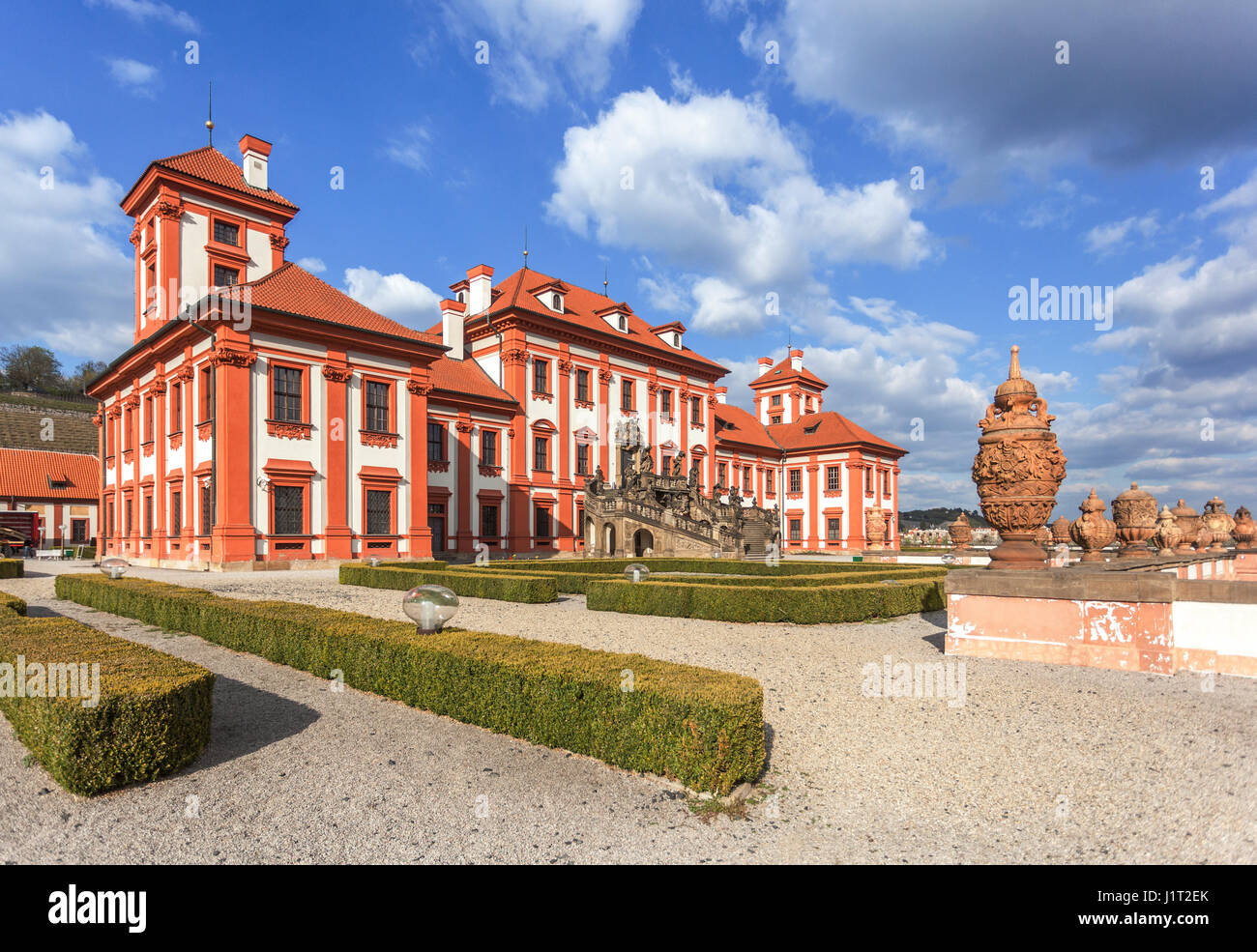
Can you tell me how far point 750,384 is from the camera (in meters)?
65.3

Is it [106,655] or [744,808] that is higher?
[106,655]

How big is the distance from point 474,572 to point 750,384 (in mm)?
51355

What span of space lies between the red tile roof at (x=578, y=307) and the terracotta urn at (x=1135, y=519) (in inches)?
1102

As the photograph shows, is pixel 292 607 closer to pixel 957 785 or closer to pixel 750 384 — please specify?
pixel 957 785

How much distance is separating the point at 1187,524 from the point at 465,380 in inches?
1157

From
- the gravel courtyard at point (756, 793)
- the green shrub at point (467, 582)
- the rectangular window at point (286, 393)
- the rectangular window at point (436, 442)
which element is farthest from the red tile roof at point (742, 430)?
the gravel courtyard at point (756, 793)

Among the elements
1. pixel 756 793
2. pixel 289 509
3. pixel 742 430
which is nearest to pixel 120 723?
pixel 756 793

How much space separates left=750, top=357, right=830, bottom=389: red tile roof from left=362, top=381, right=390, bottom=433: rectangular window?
4262 cm

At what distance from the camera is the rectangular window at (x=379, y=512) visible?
25.9 metres

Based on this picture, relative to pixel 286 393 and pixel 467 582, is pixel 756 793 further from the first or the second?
pixel 286 393

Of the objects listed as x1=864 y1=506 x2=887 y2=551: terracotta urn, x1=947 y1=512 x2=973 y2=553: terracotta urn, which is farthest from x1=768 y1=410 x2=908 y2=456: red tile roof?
x1=947 y1=512 x2=973 y2=553: terracotta urn

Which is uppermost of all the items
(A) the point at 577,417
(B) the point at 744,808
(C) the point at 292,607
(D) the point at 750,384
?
(D) the point at 750,384

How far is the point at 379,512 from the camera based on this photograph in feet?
86.1
